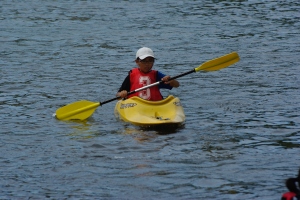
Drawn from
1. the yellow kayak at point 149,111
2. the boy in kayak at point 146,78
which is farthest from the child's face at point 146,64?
the yellow kayak at point 149,111

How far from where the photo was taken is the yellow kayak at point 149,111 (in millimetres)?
9578

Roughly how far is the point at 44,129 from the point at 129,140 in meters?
1.36

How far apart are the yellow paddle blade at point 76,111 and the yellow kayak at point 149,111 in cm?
60

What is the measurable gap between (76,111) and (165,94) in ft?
8.33

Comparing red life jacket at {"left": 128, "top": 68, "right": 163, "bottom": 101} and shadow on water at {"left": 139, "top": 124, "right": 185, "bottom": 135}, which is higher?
red life jacket at {"left": 128, "top": 68, "right": 163, "bottom": 101}

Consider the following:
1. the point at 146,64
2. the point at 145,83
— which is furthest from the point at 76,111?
the point at 146,64

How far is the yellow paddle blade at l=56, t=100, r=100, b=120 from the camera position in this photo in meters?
10.4

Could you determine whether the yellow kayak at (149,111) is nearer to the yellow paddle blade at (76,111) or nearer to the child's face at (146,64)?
the child's face at (146,64)

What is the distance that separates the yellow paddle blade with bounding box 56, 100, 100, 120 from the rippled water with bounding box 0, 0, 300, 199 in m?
0.16

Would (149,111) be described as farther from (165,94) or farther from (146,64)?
(165,94)

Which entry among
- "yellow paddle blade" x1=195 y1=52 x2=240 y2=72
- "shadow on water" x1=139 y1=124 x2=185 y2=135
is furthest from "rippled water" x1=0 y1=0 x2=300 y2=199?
"yellow paddle blade" x1=195 y1=52 x2=240 y2=72

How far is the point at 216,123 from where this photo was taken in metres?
9.92

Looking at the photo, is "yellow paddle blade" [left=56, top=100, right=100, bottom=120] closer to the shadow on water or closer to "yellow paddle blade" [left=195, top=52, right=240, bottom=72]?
the shadow on water

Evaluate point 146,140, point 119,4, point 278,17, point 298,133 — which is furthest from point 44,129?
point 119,4
